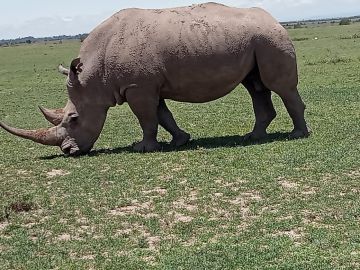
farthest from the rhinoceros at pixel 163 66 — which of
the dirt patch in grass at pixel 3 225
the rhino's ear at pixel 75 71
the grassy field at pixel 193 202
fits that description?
the dirt patch in grass at pixel 3 225

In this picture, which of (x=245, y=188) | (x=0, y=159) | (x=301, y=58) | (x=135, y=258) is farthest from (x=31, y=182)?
(x=301, y=58)

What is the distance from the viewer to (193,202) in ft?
27.3

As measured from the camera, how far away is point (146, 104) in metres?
11.8

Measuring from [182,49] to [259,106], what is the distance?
2.18m

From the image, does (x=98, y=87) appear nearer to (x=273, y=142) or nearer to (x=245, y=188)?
(x=273, y=142)

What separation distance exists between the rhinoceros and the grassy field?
63cm

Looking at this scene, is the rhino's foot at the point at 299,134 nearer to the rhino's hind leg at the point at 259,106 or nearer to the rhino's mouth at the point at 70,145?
the rhino's hind leg at the point at 259,106

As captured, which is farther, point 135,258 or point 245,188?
point 245,188

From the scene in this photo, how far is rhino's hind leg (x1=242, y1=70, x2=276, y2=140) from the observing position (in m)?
12.5

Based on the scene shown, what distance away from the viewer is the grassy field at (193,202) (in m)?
6.45

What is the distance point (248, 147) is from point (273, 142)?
657 mm

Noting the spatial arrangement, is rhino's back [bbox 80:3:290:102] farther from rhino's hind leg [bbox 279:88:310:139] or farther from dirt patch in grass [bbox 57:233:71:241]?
dirt patch in grass [bbox 57:233:71:241]

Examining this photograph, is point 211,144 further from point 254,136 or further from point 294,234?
point 294,234

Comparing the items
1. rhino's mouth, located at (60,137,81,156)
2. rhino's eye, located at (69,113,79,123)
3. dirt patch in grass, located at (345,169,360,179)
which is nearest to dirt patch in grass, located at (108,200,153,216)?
dirt patch in grass, located at (345,169,360,179)
